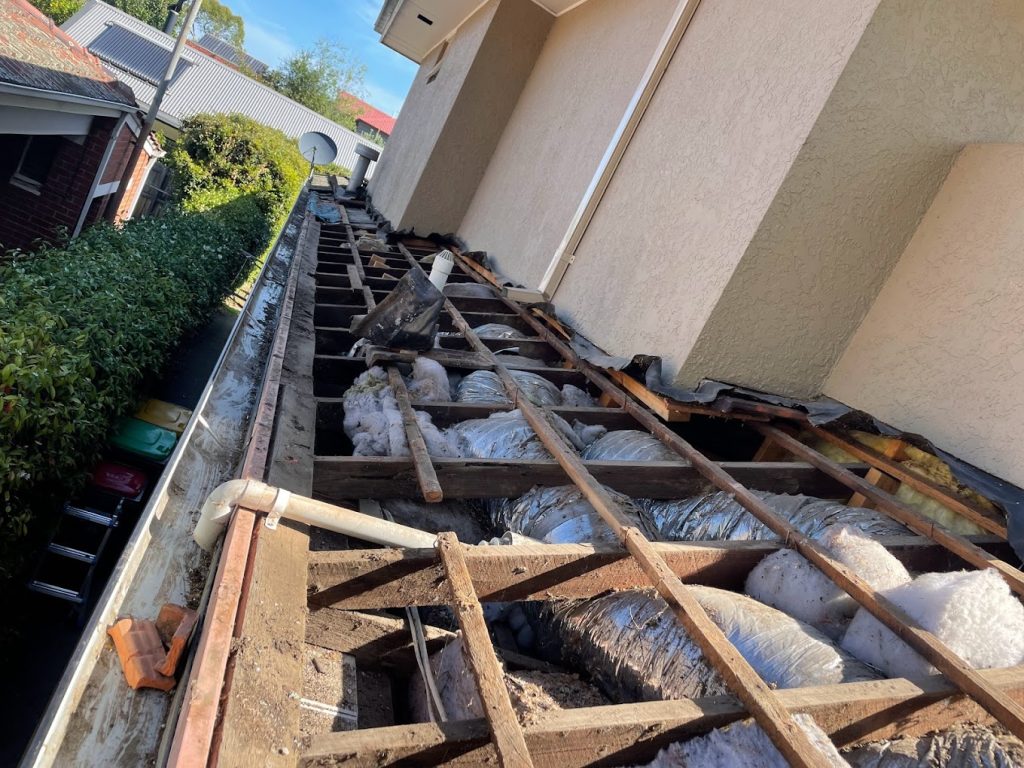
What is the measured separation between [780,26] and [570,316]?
8.86ft

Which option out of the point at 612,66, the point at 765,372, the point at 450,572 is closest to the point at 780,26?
the point at 765,372

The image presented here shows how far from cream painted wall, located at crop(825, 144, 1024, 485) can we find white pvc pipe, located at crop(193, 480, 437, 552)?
340 cm

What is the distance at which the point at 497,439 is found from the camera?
348cm

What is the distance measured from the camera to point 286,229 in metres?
10.6

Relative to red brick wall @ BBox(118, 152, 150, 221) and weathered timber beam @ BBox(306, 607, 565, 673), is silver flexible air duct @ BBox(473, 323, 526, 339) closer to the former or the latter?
weathered timber beam @ BBox(306, 607, 565, 673)

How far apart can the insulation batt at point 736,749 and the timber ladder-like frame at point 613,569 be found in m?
0.03

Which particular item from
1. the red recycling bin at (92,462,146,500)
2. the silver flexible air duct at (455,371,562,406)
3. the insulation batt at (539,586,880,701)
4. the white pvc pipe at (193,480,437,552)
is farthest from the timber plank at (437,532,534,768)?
the red recycling bin at (92,462,146,500)

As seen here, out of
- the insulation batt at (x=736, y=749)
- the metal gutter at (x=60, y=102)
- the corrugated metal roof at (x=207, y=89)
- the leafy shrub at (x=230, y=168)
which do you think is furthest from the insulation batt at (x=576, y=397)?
the corrugated metal roof at (x=207, y=89)

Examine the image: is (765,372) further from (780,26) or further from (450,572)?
(450,572)

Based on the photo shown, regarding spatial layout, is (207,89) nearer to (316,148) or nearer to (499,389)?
(316,148)

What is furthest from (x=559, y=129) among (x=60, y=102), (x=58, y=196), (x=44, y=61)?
(x=58, y=196)

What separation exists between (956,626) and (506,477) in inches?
69.8

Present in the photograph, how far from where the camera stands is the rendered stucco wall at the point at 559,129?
22.4 ft

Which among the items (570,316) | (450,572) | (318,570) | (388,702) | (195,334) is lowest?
(195,334)
